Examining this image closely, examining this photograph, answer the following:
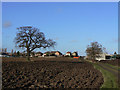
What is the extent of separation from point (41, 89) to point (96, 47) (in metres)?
73.2

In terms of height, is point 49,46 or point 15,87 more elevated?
point 49,46

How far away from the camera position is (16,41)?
48.5 meters

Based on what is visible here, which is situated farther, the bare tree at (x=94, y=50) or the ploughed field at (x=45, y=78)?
the bare tree at (x=94, y=50)

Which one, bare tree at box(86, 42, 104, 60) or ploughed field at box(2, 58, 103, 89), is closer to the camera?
ploughed field at box(2, 58, 103, 89)

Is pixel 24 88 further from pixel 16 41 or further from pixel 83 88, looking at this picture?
pixel 16 41

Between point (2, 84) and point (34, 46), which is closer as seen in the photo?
point (2, 84)

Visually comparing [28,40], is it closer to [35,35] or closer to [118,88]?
[35,35]

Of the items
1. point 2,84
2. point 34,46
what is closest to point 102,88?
point 2,84

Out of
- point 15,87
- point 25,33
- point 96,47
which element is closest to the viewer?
point 15,87

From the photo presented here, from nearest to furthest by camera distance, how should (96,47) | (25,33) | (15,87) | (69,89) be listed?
(15,87) → (69,89) → (25,33) → (96,47)

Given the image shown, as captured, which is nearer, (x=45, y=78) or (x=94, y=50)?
(x=45, y=78)

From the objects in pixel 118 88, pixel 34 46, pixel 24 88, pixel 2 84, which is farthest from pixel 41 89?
pixel 34 46

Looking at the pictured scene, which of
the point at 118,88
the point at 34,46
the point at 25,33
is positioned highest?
the point at 25,33

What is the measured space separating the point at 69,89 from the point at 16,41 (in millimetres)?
35123
